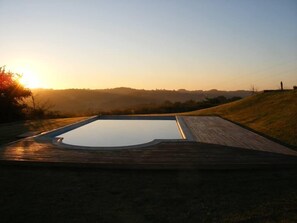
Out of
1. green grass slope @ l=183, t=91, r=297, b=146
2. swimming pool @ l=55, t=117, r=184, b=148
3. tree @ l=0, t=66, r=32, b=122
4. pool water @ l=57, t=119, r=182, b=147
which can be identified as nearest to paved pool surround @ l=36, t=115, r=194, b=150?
swimming pool @ l=55, t=117, r=184, b=148

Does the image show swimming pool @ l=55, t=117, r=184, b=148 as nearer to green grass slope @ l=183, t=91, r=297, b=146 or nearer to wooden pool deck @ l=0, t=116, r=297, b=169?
wooden pool deck @ l=0, t=116, r=297, b=169

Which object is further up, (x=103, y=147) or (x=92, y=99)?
(x=92, y=99)

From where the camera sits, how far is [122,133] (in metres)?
9.98

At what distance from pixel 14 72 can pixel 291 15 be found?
36.7 feet

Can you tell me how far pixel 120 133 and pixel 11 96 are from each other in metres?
5.82

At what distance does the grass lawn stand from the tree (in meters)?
8.64

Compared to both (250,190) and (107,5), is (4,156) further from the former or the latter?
(107,5)

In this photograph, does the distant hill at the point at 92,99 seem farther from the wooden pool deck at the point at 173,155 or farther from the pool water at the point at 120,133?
the wooden pool deck at the point at 173,155

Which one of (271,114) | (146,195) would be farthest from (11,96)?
(146,195)

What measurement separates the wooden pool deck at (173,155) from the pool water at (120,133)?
1.72m

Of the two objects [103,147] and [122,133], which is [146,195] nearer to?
[103,147]

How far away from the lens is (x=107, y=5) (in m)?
11.1

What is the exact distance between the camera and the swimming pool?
27.2ft

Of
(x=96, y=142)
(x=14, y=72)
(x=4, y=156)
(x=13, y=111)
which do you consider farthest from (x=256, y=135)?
(x=14, y=72)
